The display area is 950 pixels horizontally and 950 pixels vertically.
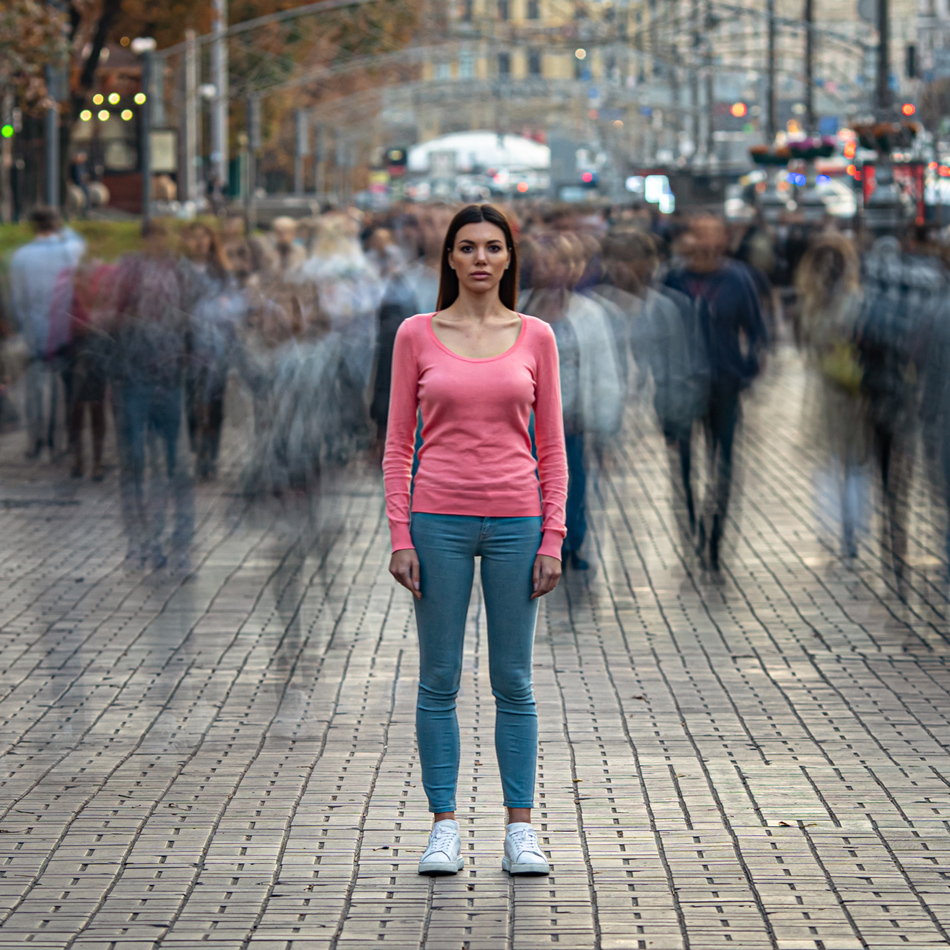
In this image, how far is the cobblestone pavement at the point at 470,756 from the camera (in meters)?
4.89

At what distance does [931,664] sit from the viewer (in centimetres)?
801

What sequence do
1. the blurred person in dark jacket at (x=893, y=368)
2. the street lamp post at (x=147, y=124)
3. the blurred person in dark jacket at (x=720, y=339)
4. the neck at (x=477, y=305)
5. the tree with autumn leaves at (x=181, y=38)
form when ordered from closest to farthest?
the neck at (x=477, y=305) < the blurred person in dark jacket at (x=893, y=368) < the blurred person in dark jacket at (x=720, y=339) < the tree with autumn leaves at (x=181, y=38) < the street lamp post at (x=147, y=124)

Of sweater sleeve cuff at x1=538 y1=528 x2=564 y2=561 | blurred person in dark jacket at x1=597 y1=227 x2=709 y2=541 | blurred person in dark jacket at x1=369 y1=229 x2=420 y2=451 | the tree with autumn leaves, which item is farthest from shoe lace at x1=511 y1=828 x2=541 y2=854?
the tree with autumn leaves

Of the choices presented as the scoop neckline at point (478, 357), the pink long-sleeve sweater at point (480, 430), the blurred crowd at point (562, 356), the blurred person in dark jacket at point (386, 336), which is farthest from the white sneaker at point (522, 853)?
the blurred person in dark jacket at point (386, 336)

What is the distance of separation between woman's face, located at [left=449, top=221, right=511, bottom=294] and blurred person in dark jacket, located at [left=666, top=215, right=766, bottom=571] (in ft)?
17.0

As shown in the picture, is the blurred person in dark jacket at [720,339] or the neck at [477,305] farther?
the blurred person in dark jacket at [720,339]

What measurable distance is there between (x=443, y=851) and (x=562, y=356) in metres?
4.60

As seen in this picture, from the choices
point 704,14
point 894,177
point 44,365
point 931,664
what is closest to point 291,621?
point 931,664

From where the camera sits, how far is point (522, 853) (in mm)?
5168

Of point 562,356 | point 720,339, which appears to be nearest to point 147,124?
point 720,339

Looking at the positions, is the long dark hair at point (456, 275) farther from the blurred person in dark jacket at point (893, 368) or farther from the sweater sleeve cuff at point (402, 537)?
the blurred person in dark jacket at point (893, 368)

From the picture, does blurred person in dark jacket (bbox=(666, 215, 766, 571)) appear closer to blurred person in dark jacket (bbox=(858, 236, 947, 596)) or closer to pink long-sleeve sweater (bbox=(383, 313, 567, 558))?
blurred person in dark jacket (bbox=(858, 236, 947, 596))

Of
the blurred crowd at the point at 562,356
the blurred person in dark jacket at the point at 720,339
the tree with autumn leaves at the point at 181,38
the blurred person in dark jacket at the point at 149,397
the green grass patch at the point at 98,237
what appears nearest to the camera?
the blurred crowd at the point at 562,356

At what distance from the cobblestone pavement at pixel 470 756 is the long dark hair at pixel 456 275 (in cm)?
162
